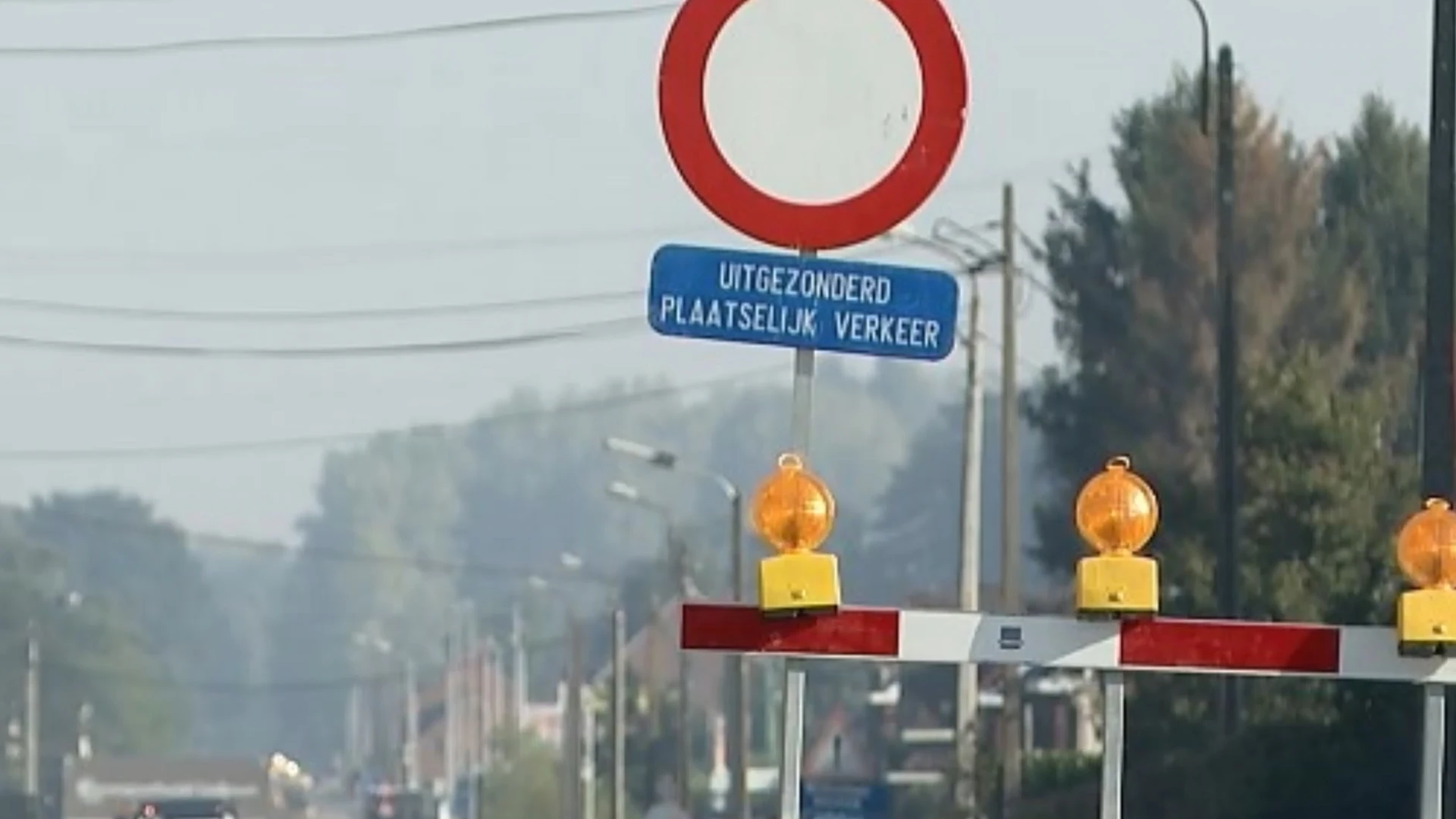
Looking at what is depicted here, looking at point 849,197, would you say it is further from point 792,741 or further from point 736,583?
point 736,583

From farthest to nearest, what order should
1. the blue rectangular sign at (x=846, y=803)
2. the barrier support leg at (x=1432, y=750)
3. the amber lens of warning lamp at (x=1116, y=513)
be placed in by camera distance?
the blue rectangular sign at (x=846, y=803) < the barrier support leg at (x=1432, y=750) < the amber lens of warning lamp at (x=1116, y=513)

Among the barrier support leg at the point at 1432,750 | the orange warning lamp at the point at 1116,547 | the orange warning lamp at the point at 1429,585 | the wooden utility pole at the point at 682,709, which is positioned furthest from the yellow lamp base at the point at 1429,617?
the wooden utility pole at the point at 682,709

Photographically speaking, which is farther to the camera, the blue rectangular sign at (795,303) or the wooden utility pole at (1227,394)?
the wooden utility pole at (1227,394)

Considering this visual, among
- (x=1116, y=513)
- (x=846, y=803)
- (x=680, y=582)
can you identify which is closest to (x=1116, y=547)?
(x=1116, y=513)

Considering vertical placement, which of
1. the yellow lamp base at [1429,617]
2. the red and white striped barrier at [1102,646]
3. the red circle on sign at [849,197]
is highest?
the red circle on sign at [849,197]

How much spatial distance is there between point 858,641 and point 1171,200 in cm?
6719

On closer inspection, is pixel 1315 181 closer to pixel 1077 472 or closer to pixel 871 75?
pixel 1077 472

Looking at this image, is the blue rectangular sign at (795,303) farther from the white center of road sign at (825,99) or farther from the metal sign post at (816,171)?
the white center of road sign at (825,99)

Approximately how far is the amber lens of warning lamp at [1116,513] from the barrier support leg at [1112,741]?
0.90ft

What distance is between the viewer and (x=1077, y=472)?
249ft

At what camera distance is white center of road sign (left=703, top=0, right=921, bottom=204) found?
320 inches

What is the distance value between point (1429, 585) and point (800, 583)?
1.11 metres

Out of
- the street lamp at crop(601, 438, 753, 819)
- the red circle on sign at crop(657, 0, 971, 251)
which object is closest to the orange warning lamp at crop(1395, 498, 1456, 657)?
the red circle on sign at crop(657, 0, 971, 251)

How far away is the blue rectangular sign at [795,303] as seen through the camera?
808 cm
